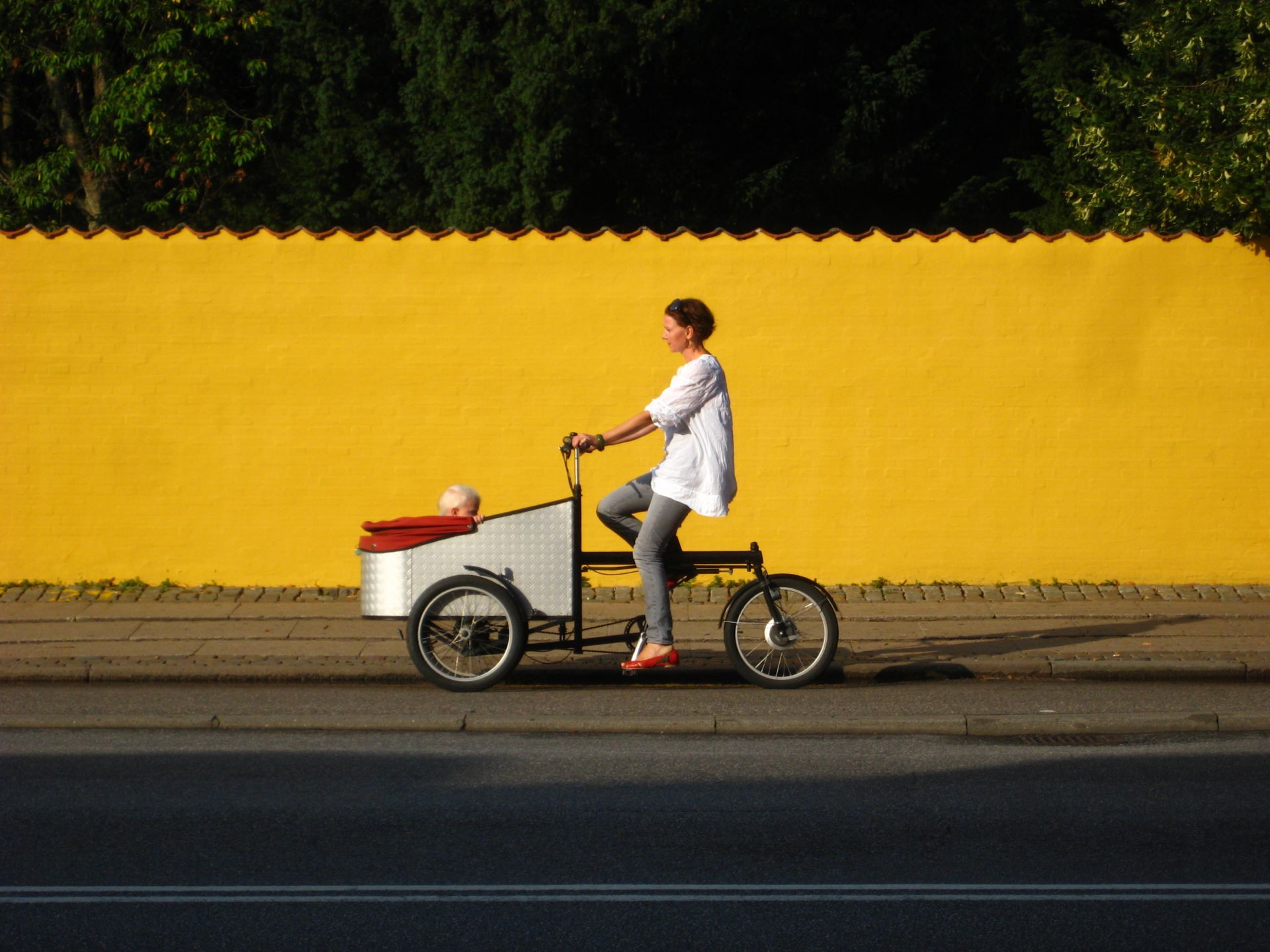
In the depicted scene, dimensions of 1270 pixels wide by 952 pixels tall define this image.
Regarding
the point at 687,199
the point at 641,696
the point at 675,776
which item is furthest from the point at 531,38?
the point at 675,776

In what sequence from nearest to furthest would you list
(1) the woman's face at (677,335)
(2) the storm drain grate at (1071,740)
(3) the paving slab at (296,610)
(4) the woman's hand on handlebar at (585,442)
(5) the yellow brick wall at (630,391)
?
(2) the storm drain grate at (1071,740) < (4) the woman's hand on handlebar at (585,442) < (1) the woman's face at (677,335) < (3) the paving slab at (296,610) < (5) the yellow brick wall at (630,391)

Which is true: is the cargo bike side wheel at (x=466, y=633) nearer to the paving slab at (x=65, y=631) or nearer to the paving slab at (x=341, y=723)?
the paving slab at (x=341, y=723)

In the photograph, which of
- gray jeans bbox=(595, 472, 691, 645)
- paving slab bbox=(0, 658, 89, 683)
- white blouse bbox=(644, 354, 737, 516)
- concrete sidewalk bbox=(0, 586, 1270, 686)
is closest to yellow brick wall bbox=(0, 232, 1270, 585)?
concrete sidewalk bbox=(0, 586, 1270, 686)

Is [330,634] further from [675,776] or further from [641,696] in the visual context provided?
[675,776]

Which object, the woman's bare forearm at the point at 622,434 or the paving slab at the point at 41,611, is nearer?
the woman's bare forearm at the point at 622,434

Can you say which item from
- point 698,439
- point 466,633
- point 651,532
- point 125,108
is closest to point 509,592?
point 466,633

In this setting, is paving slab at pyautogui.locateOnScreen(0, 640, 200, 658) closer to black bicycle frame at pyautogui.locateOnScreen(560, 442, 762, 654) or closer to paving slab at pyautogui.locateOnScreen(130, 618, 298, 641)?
paving slab at pyautogui.locateOnScreen(130, 618, 298, 641)

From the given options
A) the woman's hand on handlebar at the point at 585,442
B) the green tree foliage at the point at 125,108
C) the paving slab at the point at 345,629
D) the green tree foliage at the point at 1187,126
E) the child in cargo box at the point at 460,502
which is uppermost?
the green tree foliage at the point at 125,108

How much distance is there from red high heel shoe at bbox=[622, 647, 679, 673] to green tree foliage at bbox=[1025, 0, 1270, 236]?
5731 millimetres

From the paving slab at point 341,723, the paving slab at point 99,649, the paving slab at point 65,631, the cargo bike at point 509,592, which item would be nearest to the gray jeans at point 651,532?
the cargo bike at point 509,592

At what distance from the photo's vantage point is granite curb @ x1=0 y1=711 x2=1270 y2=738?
746 cm

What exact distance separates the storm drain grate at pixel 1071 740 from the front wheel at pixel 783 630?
48.0 inches

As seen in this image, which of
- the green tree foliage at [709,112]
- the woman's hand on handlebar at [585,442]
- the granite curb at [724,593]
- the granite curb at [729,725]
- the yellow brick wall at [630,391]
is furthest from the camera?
the green tree foliage at [709,112]

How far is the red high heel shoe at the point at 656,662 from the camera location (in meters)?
8.11
